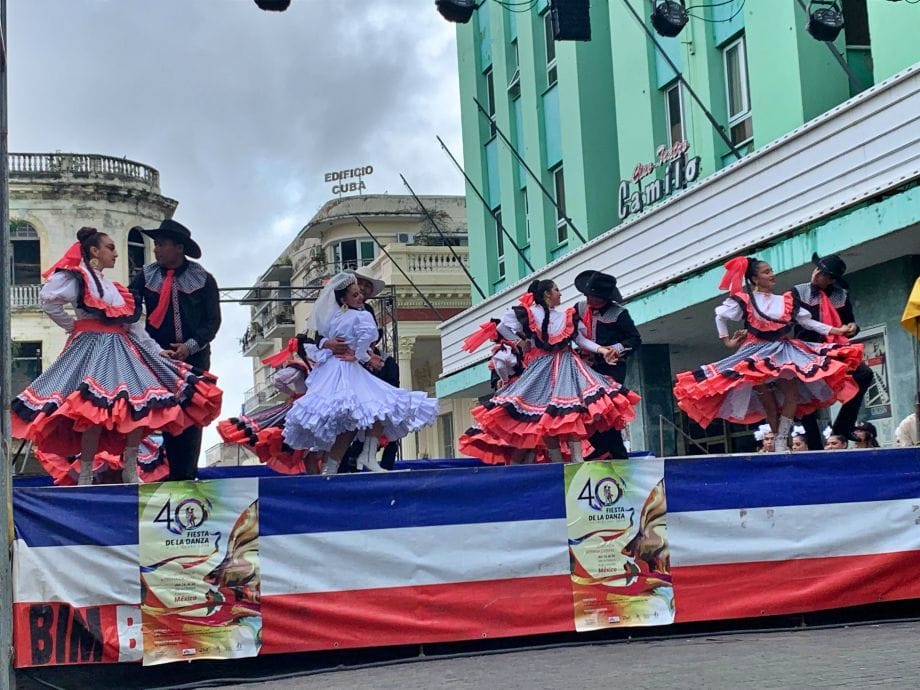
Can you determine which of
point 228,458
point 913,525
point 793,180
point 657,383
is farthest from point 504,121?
point 228,458

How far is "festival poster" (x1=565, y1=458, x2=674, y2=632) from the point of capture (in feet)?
28.1

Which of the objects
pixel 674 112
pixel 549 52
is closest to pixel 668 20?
pixel 674 112

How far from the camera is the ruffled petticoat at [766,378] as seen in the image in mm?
10492

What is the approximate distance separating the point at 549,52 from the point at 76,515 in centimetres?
1892

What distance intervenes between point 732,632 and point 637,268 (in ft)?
38.2

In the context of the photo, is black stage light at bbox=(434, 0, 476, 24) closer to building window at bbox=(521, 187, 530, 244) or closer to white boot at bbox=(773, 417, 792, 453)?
white boot at bbox=(773, 417, 792, 453)

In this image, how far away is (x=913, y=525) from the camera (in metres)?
9.14

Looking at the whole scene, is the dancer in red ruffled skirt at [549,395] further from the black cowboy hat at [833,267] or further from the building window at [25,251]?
the building window at [25,251]

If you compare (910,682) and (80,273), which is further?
(80,273)

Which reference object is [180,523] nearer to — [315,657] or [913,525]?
[315,657]

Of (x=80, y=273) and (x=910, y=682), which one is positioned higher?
(x=80, y=273)

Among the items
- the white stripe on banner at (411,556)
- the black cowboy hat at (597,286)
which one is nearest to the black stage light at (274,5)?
the black cowboy hat at (597,286)

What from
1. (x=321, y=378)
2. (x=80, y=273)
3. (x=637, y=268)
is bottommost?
(x=321, y=378)

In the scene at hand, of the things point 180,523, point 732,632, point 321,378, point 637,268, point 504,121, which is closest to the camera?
point 180,523
